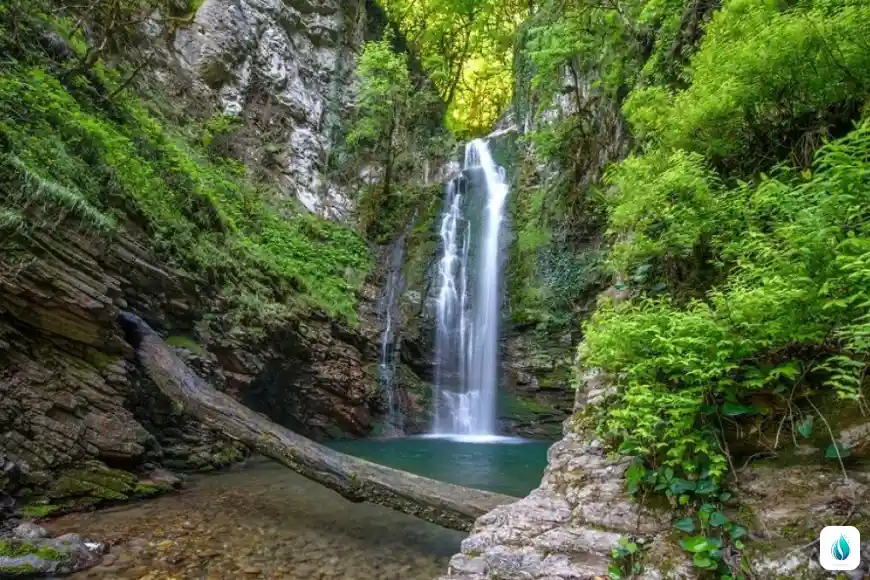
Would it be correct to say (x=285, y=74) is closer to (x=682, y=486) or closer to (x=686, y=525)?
(x=682, y=486)

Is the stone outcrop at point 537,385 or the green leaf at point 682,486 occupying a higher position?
the stone outcrop at point 537,385

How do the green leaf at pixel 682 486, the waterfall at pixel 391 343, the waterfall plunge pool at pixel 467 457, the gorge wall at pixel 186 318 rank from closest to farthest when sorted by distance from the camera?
Result: the green leaf at pixel 682 486 < the gorge wall at pixel 186 318 < the waterfall plunge pool at pixel 467 457 < the waterfall at pixel 391 343

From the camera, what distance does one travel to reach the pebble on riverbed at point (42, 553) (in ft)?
11.4

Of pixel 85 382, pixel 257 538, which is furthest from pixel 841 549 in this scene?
pixel 85 382

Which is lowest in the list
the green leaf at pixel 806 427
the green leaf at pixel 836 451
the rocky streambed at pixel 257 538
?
the rocky streambed at pixel 257 538

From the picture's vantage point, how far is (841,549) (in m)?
2.01

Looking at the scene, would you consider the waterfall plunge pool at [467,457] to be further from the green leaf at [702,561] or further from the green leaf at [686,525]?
the green leaf at [702,561]

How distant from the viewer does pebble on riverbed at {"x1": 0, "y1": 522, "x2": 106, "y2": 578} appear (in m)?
3.48

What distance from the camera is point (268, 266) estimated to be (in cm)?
1053

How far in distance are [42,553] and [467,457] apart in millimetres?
6720

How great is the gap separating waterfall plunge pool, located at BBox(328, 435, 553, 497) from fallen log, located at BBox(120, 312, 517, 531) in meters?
2.10

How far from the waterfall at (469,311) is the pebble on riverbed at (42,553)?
9225mm

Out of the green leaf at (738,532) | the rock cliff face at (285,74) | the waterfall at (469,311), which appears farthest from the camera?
the rock cliff face at (285,74)

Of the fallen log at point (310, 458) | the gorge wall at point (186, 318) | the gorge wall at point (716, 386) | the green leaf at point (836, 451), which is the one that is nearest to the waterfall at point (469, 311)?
the gorge wall at point (186, 318)
